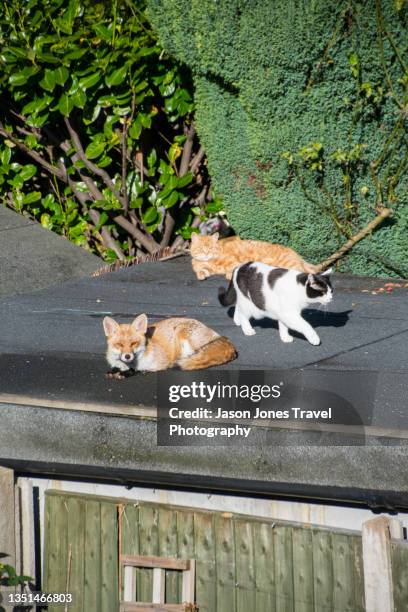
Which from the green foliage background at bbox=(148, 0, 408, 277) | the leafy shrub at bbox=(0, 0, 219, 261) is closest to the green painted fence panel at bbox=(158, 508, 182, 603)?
the green foliage background at bbox=(148, 0, 408, 277)

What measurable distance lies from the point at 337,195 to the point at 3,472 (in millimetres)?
3853

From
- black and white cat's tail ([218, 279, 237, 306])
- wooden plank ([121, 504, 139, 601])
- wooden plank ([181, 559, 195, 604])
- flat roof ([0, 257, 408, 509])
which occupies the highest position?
black and white cat's tail ([218, 279, 237, 306])

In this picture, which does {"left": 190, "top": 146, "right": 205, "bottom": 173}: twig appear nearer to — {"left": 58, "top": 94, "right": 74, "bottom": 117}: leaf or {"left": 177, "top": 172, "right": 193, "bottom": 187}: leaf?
{"left": 177, "top": 172, "right": 193, "bottom": 187}: leaf

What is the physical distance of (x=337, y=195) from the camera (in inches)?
348

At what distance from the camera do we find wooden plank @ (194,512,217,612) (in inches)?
240

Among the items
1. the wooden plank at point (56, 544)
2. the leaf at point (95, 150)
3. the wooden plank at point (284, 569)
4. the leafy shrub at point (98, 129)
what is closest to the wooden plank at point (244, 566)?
the wooden plank at point (284, 569)

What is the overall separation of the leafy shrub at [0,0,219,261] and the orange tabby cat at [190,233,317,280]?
4.31ft

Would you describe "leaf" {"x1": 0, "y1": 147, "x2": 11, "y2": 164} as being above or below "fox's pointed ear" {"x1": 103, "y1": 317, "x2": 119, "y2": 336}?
above

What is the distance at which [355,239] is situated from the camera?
8.86 metres

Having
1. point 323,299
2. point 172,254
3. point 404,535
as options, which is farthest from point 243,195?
point 404,535

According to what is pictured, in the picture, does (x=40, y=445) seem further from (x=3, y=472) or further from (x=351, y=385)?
(x=351, y=385)

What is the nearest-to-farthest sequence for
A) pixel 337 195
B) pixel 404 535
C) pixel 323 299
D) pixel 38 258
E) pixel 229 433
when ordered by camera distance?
1. pixel 229 433
2. pixel 404 535
3. pixel 323 299
4. pixel 337 195
5. pixel 38 258

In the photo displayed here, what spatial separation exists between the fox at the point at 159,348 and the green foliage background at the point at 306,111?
2965mm

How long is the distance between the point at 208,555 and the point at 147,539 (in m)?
0.40
